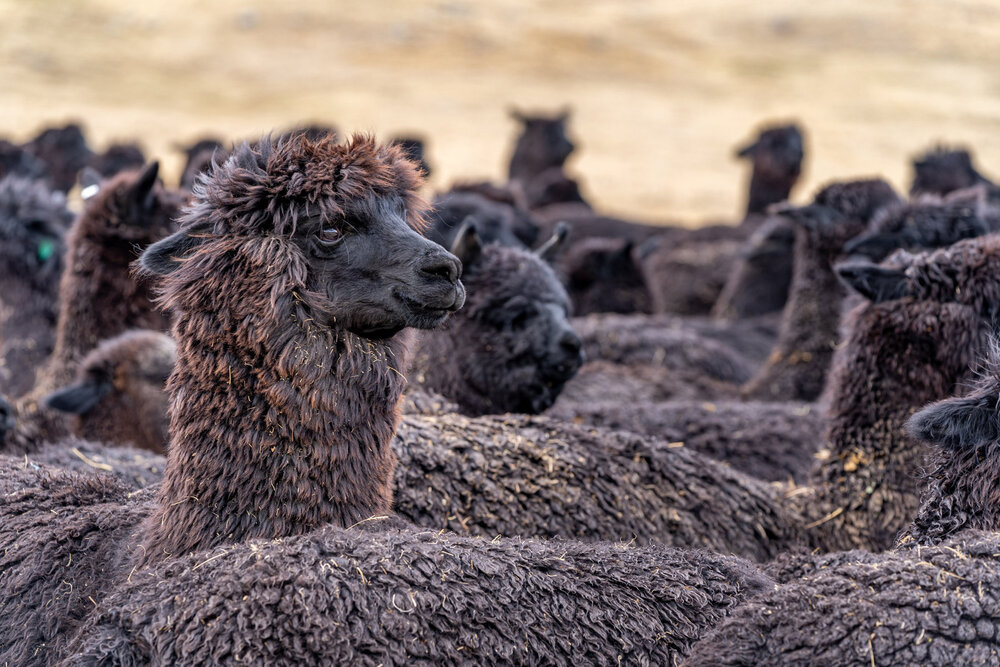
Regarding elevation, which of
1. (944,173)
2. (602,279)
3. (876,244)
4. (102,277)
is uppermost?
(944,173)

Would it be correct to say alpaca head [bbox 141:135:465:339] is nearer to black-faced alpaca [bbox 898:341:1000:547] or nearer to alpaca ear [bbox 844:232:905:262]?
black-faced alpaca [bbox 898:341:1000:547]

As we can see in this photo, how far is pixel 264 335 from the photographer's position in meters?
3.12

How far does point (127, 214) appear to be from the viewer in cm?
568

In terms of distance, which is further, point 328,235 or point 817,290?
point 817,290

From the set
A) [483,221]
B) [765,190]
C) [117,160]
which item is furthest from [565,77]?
[483,221]

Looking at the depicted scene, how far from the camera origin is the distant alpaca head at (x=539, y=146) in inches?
739

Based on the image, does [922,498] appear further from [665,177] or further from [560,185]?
[665,177]

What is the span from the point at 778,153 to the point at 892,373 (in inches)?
420

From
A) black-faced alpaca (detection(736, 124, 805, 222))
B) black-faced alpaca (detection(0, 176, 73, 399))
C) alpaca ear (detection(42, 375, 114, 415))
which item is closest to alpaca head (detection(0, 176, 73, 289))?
black-faced alpaca (detection(0, 176, 73, 399))

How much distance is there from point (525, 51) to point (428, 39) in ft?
14.9

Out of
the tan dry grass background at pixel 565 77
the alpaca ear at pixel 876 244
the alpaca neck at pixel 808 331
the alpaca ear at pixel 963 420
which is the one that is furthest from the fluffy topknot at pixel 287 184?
the tan dry grass background at pixel 565 77

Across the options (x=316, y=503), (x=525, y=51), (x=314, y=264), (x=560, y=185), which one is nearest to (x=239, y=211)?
(x=314, y=264)

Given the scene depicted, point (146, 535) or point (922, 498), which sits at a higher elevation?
point (922, 498)

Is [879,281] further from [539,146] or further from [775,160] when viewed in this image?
[539,146]
